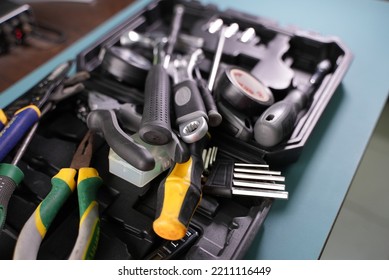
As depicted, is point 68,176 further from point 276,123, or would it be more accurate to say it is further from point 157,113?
point 276,123

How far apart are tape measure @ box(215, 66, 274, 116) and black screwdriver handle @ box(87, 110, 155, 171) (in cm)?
16

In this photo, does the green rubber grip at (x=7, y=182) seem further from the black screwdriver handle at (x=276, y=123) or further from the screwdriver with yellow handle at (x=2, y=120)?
the black screwdriver handle at (x=276, y=123)

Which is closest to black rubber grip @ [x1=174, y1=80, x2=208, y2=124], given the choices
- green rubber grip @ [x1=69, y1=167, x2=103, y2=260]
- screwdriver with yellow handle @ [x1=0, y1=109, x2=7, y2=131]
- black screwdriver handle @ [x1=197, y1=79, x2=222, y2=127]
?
black screwdriver handle @ [x1=197, y1=79, x2=222, y2=127]

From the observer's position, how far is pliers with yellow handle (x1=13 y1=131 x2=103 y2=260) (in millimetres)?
372

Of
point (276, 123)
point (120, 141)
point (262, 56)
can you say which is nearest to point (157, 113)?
point (120, 141)

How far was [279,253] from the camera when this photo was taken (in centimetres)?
46

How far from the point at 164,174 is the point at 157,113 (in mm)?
87

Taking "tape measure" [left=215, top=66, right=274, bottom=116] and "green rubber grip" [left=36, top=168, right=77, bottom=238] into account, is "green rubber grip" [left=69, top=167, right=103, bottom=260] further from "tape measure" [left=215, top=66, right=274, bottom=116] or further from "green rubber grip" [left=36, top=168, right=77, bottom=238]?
"tape measure" [left=215, top=66, right=274, bottom=116]

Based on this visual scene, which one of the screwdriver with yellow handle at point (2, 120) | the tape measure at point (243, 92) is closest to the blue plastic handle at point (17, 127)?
the screwdriver with yellow handle at point (2, 120)

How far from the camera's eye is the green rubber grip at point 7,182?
0.40 m

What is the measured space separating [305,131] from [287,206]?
0.36 feet

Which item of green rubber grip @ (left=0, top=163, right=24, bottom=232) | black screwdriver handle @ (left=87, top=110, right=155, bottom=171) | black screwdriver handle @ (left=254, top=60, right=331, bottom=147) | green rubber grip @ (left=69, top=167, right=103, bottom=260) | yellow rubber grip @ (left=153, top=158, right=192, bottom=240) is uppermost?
black screwdriver handle @ (left=254, top=60, right=331, bottom=147)

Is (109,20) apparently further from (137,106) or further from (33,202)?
(33,202)
